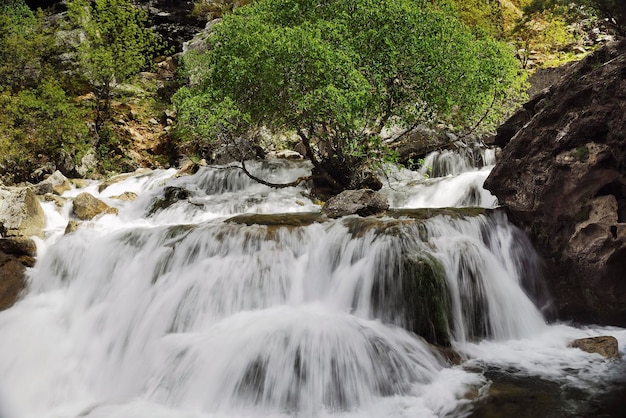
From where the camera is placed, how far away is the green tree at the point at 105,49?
873 inches

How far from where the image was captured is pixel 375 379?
16.4 ft

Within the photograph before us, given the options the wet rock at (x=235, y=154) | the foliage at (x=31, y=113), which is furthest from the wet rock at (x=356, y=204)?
the foliage at (x=31, y=113)

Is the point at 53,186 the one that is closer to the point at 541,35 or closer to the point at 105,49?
the point at 105,49

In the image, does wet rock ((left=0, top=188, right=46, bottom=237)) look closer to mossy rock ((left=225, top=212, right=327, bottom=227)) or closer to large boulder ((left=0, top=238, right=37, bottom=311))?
large boulder ((left=0, top=238, right=37, bottom=311))

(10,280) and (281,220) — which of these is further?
(281,220)

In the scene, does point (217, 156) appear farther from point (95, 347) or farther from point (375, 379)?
point (375, 379)

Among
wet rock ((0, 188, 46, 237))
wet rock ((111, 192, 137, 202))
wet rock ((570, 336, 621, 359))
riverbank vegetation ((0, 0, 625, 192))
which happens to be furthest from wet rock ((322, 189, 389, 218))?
wet rock ((111, 192, 137, 202))

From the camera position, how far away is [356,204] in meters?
9.69

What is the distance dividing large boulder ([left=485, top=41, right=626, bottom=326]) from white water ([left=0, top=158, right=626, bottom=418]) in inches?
18.7

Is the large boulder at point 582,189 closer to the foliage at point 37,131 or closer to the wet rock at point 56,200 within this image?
the wet rock at point 56,200

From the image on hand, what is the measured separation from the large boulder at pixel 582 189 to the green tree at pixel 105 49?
70.0 feet

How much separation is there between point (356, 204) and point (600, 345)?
208 inches

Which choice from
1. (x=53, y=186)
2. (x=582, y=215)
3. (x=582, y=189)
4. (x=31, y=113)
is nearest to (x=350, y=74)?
(x=582, y=189)

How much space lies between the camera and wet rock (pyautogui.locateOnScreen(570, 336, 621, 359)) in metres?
5.49
